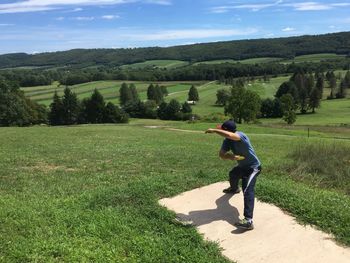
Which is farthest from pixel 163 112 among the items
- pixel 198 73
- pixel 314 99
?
pixel 198 73

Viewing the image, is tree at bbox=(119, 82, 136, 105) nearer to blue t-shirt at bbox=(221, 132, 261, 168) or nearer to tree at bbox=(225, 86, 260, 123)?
tree at bbox=(225, 86, 260, 123)

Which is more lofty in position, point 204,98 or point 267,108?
point 204,98

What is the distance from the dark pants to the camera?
30.7 feet

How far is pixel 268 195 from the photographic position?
10.9m

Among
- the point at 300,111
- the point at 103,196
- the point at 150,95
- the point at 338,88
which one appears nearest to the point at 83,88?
the point at 150,95

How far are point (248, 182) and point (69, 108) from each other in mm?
86001

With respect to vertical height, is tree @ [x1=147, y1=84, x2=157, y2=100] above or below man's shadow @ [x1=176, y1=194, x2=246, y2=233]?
below

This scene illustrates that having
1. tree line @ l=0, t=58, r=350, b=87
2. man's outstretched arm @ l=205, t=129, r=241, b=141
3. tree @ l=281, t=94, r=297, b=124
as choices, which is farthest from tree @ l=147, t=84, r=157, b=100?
man's outstretched arm @ l=205, t=129, r=241, b=141

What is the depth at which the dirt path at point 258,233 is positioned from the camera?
325 inches

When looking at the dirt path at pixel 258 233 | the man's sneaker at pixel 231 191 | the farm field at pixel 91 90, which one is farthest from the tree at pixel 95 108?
the man's sneaker at pixel 231 191

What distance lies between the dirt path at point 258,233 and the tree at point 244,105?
6996 centimetres

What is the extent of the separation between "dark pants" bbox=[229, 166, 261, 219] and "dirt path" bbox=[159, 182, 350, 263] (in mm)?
392

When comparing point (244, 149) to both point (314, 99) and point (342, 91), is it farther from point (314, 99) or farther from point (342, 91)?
point (342, 91)

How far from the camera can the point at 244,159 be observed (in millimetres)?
9922
